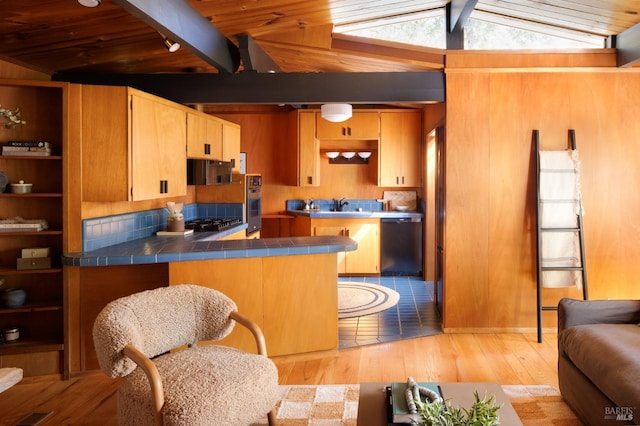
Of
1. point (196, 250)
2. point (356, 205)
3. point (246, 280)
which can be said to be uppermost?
point (356, 205)

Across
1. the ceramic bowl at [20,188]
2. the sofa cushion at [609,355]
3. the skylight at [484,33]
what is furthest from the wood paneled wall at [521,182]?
the ceramic bowl at [20,188]

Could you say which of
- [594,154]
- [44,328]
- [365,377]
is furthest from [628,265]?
[44,328]

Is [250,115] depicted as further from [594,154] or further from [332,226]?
[594,154]

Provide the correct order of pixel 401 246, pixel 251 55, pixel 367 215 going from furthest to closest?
pixel 401 246
pixel 367 215
pixel 251 55

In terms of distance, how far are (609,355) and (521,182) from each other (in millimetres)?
2296

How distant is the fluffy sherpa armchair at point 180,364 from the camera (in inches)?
84.0

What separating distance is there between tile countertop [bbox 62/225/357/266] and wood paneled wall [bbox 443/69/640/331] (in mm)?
1354

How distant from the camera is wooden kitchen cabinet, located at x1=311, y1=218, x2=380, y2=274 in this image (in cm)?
708

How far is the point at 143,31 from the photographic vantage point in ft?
12.1

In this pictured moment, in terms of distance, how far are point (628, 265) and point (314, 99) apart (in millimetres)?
3249

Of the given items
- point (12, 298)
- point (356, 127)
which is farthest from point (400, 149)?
point (12, 298)

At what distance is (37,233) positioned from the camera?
350 cm

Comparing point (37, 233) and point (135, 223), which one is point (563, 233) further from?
point (37, 233)

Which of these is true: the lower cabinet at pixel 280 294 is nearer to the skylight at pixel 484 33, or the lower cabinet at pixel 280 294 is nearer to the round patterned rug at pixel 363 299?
the round patterned rug at pixel 363 299
